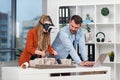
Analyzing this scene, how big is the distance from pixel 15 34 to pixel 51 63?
3.48 metres

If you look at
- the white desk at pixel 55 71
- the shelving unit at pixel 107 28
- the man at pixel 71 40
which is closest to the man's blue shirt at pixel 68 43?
the man at pixel 71 40

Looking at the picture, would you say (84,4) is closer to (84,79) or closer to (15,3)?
(15,3)

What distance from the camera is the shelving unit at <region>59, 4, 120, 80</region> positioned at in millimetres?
5484

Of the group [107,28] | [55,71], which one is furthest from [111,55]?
[55,71]

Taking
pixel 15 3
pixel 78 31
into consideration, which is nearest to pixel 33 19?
pixel 15 3

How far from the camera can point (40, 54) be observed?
3719 mm

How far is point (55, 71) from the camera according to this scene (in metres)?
3.16

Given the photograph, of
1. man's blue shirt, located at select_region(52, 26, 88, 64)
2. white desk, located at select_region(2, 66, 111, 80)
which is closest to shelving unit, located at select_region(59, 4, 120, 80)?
man's blue shirt, located at select_region(52, 26, 88, 64)

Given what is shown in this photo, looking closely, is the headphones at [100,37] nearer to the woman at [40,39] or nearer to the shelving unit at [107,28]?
the shelving unit at [107,28]

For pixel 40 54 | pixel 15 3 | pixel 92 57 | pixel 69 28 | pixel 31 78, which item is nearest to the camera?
pixel 31 78

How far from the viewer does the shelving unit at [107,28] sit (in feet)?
18.0

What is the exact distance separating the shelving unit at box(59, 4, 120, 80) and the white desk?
6.93 ft

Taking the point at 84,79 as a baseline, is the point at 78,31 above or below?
above

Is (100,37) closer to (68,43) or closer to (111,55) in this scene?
(111,55)
